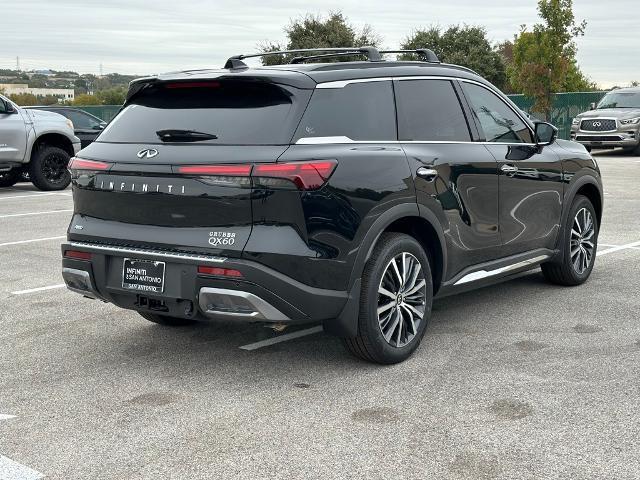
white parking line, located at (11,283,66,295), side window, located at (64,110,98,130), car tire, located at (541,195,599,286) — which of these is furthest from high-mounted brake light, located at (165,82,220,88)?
side window, located at (64,110,98,130)

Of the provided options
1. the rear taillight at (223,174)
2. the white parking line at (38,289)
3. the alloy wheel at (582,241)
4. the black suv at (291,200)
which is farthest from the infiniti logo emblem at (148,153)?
the alloy wheel at (582,241)

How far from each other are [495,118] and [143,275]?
2788 mm

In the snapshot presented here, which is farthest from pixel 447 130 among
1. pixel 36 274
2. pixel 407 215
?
pixel 36 274

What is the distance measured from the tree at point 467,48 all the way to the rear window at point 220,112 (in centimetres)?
5500

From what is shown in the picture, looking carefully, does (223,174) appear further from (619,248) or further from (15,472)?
(619,248)

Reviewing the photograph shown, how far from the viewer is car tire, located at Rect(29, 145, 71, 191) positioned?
1655 centimetres

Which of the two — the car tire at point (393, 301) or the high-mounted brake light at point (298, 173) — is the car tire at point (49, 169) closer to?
the car tire at point (393, 301)

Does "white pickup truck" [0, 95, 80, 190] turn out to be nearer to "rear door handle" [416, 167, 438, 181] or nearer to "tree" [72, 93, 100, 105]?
"rear door handle" [416, 167, 438, 181]

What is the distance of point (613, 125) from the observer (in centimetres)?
2378

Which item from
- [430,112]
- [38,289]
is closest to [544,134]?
[430,112]

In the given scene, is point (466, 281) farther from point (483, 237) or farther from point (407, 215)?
point (407, 215)

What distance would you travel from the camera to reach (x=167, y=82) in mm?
5113

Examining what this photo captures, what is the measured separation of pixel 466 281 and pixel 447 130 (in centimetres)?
96

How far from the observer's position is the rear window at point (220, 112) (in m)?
4.72
